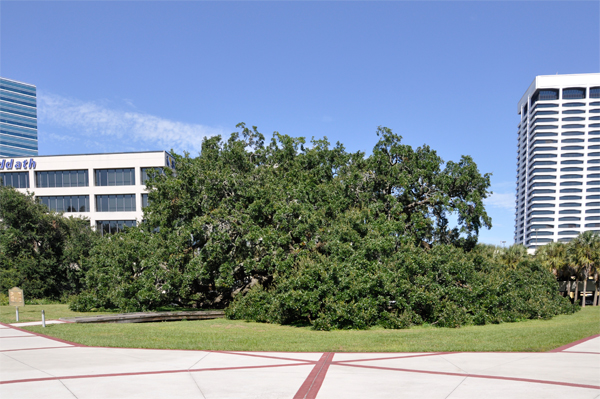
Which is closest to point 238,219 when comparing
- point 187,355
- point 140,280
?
point 140,280

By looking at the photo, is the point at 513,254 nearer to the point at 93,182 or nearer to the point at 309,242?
the point at 309,242

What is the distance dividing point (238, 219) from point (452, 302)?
1150cm

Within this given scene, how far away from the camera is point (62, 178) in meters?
52.3

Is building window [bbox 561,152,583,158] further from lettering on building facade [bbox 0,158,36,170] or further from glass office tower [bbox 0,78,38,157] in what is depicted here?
glass office tower [bbox 0,78,38,157]

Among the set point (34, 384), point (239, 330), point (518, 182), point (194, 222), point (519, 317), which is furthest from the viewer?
point (518, 182)

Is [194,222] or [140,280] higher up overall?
[194,222]

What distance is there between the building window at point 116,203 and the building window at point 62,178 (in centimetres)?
298

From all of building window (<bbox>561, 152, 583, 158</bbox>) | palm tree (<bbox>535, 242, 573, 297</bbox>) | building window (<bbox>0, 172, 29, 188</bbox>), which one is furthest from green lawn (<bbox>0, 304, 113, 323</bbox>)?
building window (<bbox>561, 152, 583, 158</bbox>)

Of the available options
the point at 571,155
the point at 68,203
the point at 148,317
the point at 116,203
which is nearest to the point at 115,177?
the point at 116,203

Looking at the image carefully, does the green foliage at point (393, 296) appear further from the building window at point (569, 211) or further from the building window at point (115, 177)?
the building window at point (569, 211)

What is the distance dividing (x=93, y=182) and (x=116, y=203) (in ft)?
12.4

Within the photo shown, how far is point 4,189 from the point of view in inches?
1411

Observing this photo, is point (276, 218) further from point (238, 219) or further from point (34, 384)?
point (34, 384)

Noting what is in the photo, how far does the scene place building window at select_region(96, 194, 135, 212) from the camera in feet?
167
